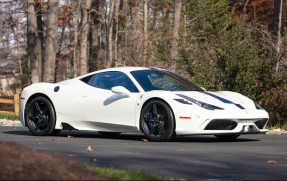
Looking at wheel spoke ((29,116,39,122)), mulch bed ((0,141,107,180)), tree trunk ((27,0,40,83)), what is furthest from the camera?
tree trunk ((27,0,40,83))

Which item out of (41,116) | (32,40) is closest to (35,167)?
(41,116)

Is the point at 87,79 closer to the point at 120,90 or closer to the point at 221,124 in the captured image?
the point at 120,90

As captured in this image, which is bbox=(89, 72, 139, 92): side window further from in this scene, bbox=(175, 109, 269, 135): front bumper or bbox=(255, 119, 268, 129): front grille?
bbox=(255, 119, 268, 129): front grille

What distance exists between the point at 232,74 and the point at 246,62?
0.50m

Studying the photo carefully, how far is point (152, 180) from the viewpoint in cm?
521

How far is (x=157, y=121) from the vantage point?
10.5 metres

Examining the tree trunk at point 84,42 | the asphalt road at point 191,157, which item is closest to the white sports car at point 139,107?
the asphalt road at point 191,157

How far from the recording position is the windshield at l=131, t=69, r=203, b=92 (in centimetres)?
1109

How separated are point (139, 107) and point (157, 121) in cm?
51

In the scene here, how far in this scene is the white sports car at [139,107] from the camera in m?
10.3

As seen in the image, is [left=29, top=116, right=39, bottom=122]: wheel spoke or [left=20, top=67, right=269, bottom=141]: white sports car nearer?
[left=20, top=67, right=269, bottom=141]: white sports car

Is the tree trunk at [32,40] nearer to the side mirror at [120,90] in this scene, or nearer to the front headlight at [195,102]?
the side mirror at [120,90]

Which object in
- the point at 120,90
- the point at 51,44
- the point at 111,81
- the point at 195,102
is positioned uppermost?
the point at 51,44

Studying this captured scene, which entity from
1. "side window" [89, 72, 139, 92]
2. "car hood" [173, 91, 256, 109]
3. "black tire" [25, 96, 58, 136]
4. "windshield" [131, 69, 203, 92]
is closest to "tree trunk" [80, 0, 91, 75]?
"black tire" [25, 96, 58, 136]
